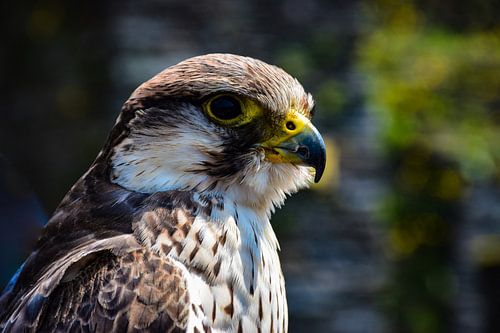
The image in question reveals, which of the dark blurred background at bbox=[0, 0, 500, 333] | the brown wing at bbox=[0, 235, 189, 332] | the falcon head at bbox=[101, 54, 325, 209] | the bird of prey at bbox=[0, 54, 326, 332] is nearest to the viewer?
the brown wing at bbox=[0, 235, 189, 332]

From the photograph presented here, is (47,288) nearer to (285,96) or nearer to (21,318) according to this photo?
(21,318)

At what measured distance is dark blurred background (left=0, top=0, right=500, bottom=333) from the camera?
6574mm

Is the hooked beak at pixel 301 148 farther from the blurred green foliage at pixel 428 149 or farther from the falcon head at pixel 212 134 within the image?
the blurred green foliage at pixel 428 149

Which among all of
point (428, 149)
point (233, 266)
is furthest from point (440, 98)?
point (233, 266)

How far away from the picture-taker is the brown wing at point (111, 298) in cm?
229

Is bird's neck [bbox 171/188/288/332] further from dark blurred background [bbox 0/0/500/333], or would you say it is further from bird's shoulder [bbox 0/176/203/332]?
dark blurred background [bbox 0/0/500/333]

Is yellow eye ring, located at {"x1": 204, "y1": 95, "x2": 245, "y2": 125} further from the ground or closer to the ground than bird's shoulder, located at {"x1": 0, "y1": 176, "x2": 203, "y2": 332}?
further from the ground

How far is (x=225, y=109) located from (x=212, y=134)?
0.26 ft

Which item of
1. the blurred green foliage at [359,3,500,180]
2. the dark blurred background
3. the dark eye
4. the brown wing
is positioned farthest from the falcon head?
the blurred green foliage at [359,3,500,180]

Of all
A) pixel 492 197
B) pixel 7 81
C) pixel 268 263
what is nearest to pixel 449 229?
pixel 492 197

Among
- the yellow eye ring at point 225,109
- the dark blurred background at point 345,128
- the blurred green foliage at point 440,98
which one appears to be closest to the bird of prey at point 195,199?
the yellow eye ring at point 225,109

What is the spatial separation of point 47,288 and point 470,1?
7329 millimetres

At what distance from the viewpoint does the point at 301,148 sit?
263cm

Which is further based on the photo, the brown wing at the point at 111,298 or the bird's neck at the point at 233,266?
the bird's neck at the point at 233,266
